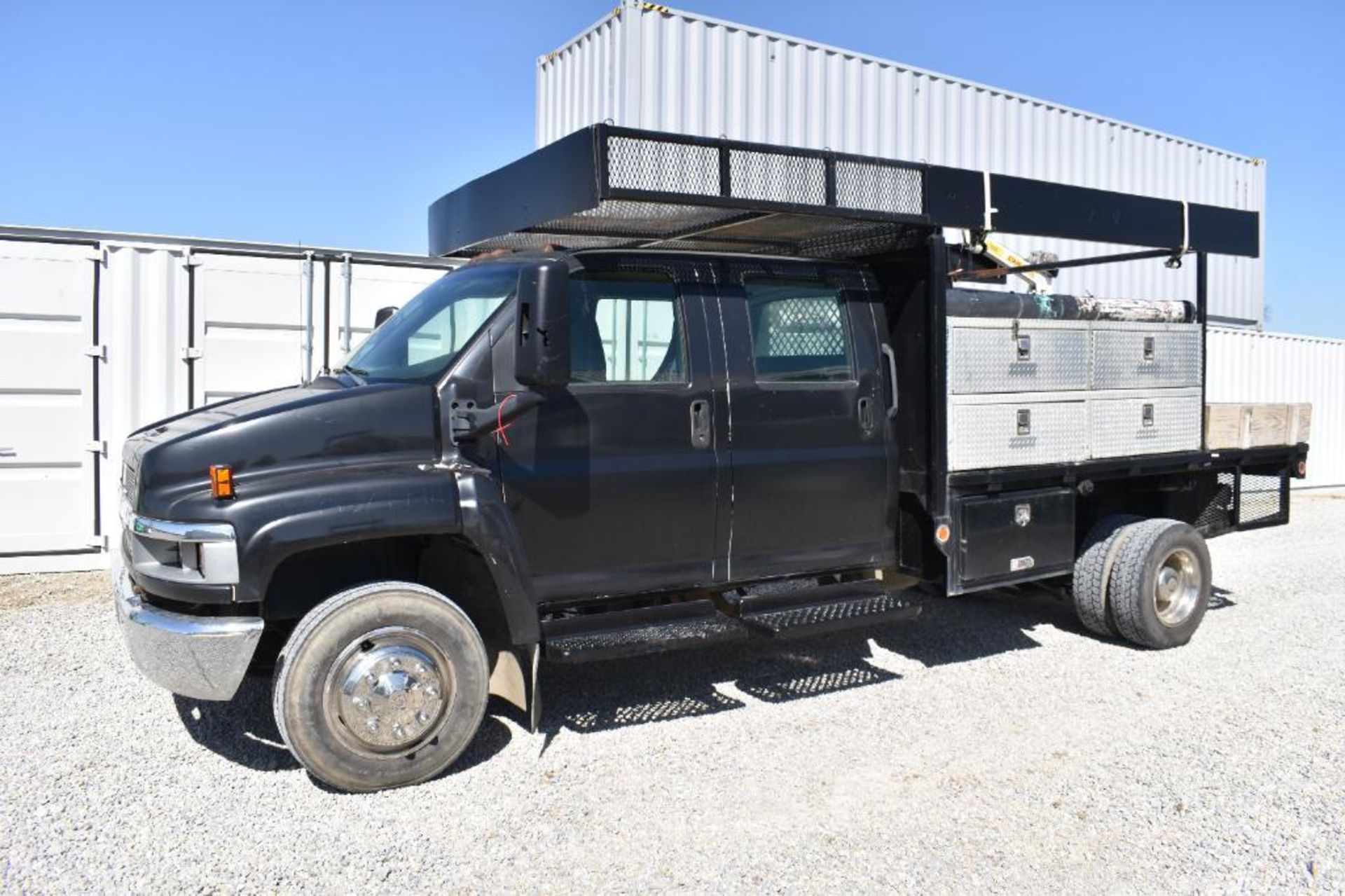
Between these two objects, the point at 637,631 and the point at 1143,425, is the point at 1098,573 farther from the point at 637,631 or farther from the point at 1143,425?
the point at 637,631

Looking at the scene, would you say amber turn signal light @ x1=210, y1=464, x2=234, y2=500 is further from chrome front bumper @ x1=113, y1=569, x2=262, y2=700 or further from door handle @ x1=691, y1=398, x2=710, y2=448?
door handle @ x1=691, y1=398, x2=710, y2=448

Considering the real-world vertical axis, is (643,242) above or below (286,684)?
above

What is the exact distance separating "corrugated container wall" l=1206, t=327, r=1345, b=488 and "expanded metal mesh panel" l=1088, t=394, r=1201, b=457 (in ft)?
27.8

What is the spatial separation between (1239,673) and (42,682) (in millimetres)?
6292

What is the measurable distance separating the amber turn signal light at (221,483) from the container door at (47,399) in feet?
16.6

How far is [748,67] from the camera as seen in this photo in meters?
10.5

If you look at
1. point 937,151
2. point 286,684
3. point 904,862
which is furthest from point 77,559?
point 937,151

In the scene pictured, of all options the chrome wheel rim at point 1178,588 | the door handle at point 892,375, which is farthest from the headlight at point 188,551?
the chrome wheel rim at point 1178,588

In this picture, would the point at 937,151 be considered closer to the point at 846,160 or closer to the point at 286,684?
the point at 846,160

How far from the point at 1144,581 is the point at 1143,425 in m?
0.90

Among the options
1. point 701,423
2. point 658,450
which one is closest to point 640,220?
point 701,423

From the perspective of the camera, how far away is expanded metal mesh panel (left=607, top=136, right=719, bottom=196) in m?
4.18

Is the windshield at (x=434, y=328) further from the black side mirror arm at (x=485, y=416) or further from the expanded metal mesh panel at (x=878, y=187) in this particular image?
the expanded metal mesh panel at (x=878, y=187)

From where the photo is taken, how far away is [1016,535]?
5.71 m
